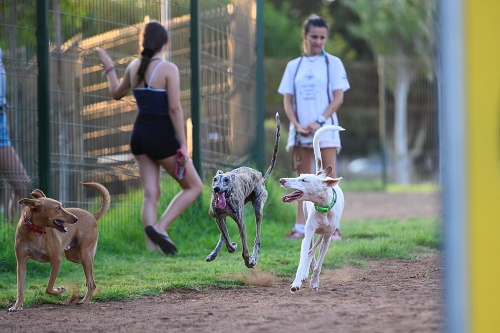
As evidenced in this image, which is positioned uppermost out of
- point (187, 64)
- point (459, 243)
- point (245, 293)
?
point (187, 64)

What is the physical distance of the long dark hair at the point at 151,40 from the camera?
9.81 meters

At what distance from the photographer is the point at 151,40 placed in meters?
9.82

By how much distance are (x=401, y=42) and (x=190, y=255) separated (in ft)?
96.2

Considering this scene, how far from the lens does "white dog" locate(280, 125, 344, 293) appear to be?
7.39m

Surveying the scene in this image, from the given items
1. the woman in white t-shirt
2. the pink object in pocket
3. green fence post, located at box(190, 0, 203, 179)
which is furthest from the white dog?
green fence post, located at box(190, 0, 203, 179)

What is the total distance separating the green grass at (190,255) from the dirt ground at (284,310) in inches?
15.1

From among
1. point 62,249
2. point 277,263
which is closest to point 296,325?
point 62,249

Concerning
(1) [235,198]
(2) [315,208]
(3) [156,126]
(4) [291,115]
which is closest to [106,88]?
(3) [156,126]

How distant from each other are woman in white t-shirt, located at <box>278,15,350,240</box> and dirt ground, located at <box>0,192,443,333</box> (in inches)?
86.9

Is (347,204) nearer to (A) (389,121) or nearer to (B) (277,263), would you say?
(B) (277,263)

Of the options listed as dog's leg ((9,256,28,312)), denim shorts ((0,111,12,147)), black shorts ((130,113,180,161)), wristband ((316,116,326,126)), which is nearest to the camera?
dog's leg ((9,256,28,312))

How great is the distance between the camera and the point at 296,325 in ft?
18.9

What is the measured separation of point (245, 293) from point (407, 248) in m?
2.92

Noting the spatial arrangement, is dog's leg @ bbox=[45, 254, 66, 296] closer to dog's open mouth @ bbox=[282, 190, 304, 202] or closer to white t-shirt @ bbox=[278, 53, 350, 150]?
dog's open mouth @ bbox=[282, 190, 304, 202]
